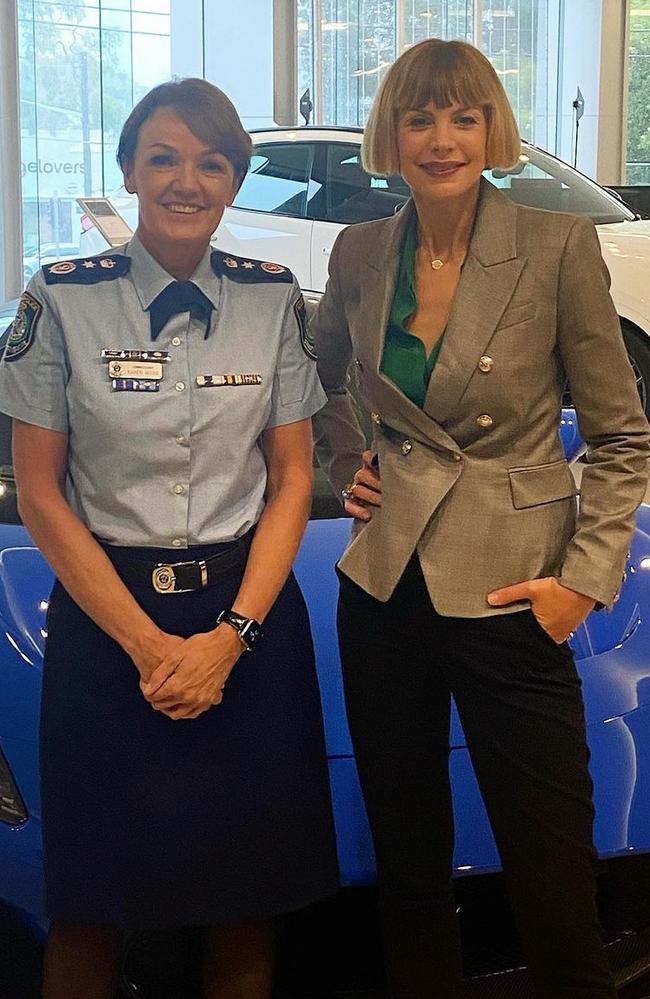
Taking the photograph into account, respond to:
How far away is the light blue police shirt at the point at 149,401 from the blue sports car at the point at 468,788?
0.29 m

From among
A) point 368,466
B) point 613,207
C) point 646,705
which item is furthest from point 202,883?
point 613,207

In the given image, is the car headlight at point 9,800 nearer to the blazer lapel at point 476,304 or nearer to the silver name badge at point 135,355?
the silver name badge at point 135,355

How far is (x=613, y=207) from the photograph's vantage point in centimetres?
489

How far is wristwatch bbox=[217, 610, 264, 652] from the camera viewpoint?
4.30 ft

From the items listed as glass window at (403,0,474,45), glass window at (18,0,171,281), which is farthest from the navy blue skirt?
glass window at (403,0,474,45)

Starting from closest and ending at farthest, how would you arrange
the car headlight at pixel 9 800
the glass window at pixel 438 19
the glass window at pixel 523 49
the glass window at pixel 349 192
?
the car headlight at pixel 9 800 < the glass window at pixel 349 192 < the glass window at pixel 438 19 < the glass window at pixel 523 49

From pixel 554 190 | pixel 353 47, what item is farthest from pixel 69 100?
pixel 554 190

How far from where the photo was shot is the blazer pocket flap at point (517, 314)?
125 cm

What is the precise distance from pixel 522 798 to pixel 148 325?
0.65 m

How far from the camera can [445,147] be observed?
1251 millimetres

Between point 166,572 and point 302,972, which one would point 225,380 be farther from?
point 302,972

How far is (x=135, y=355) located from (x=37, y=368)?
106mm

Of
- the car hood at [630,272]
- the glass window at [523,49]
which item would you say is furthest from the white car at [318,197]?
the glass window at [523,49]

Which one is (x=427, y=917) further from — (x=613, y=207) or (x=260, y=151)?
(x=260, y=151)
